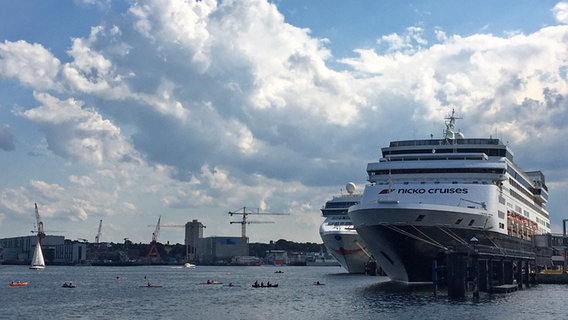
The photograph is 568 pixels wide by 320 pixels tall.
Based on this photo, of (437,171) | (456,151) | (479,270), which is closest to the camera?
(479,270)

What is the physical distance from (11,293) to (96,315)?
41624 millimetres

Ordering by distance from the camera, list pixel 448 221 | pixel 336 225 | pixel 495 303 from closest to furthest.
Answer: pixel 495 303 < pixel 448 221 < pixel 336 225

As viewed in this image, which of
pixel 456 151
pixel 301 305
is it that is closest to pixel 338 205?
pixel 456 151

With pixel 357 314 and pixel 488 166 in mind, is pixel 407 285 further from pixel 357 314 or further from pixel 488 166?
pixel 357 314

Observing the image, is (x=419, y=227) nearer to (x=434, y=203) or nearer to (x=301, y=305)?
(x=434, y=203)

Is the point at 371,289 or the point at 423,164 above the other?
the point at 423,164

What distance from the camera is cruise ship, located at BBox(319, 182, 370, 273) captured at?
137m

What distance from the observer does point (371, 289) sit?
95.3 meters

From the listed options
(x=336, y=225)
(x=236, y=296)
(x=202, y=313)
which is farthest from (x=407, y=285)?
(x=336, y=225)

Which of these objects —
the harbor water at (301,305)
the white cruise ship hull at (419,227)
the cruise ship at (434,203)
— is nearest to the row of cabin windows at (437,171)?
the cruise ship at (434,203)

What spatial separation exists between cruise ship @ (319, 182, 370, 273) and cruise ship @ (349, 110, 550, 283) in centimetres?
3789

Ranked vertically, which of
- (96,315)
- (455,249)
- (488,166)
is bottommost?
(96,315)

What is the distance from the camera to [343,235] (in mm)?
136250

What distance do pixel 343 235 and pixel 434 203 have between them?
51061 mm
